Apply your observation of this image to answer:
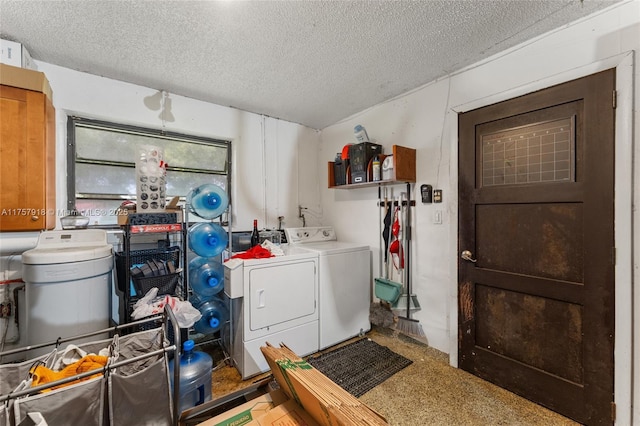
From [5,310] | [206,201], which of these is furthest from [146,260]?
[5,310]

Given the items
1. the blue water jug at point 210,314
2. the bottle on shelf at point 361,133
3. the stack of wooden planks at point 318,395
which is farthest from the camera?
the bottle on shelf at point 361,133

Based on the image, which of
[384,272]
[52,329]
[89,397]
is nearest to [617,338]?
[384,272]

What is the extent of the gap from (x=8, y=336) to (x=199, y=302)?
4.19 ft

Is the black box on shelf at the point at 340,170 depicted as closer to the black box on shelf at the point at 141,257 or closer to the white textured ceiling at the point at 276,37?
the white textured ceiling at the point at 276,37

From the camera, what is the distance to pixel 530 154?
1.86 meters

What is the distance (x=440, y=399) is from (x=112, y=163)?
3319mm

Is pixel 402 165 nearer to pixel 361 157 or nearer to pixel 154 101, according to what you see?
pixel 361 157

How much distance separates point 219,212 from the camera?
7.88 ft

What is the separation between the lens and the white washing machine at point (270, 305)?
2.11m

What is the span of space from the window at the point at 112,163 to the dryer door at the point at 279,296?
4.26 feet

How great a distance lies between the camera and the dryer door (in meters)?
2.14

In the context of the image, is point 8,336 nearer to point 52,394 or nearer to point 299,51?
point 52,394

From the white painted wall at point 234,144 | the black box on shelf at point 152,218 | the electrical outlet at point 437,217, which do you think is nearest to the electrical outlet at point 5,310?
the white painted wall at point 234,144

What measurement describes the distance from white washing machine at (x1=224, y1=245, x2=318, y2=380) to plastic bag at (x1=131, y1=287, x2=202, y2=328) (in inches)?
13.1
